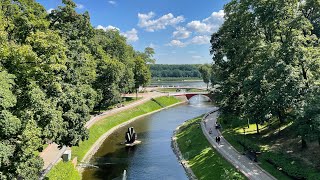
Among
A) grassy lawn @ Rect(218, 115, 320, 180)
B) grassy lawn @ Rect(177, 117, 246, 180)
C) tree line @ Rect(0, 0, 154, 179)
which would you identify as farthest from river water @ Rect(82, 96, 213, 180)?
grassy lawn @ Rect(218, 115, 320, 180)

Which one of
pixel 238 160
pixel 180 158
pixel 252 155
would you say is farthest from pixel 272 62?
pixel 180 158

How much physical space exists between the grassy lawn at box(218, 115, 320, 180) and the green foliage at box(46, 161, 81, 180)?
19.6 metres

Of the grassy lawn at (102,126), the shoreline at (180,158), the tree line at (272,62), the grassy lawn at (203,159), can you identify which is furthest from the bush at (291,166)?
the grassy lawn at (102,126)

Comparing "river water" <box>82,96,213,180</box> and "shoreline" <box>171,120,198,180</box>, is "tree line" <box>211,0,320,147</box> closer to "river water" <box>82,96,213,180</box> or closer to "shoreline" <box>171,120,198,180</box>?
"shoreline" <box>171,120,198,180</box>

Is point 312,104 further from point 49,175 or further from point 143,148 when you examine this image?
point 143,148

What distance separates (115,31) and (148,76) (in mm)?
18072

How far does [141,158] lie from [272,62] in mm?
22389

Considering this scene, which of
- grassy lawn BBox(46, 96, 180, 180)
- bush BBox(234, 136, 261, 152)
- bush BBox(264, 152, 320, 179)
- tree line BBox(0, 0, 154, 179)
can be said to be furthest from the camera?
bush BBox(234, 136, 261, 152)

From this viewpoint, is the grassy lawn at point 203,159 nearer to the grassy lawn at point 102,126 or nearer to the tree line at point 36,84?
the grassy lawn at point 102,126

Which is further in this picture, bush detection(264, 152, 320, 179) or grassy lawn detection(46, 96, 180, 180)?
grassy lawn detection(46, 96, 180, 180)

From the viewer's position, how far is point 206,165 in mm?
40250

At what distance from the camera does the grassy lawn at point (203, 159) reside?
3518cm

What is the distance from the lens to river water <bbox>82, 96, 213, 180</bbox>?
134ft

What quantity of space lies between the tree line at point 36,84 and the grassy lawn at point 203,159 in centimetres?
1411
